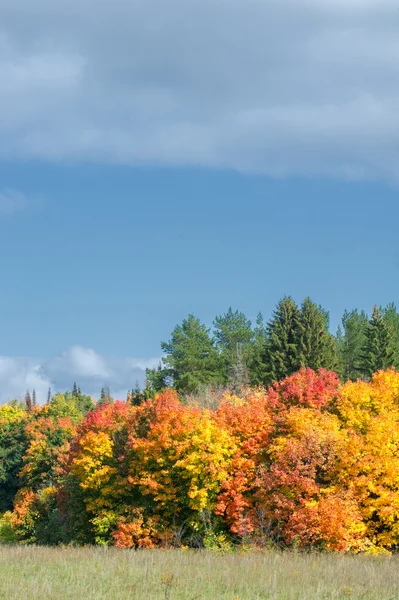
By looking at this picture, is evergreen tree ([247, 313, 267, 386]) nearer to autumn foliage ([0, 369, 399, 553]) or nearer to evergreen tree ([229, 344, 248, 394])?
evergreen tree ([229, 344, 248, 394])

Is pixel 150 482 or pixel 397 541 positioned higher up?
pixel 150 482

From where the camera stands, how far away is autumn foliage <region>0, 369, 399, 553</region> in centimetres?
3691

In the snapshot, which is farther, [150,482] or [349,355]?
[349,355]

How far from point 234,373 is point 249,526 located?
61278mm

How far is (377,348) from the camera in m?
87.4

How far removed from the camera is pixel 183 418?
141 feet

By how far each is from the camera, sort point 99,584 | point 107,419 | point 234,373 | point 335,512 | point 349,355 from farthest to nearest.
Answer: point 349,355 < point 234,373 < point 107,419 < point 335,512 < point 99,584

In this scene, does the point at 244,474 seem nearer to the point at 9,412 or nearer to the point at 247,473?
the point at 247,473

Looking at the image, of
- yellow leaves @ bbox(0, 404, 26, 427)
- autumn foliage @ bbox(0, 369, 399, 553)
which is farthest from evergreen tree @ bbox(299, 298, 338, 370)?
yellow leaves @ bbox(0, 404, 26, 427)

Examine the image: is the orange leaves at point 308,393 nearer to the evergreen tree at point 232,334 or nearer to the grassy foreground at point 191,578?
the grassy foreground at point 191,578

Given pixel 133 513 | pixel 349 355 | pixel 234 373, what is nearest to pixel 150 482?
pixel 133 513

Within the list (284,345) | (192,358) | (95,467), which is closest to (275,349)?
(284,345)

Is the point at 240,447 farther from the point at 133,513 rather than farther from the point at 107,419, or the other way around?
the point at 107,419

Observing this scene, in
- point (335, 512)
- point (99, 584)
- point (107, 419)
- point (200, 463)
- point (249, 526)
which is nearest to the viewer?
point (99, 584)
